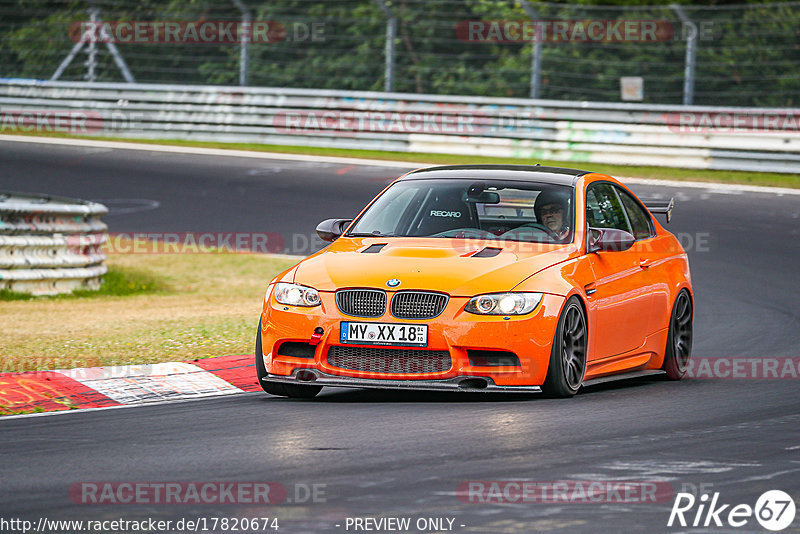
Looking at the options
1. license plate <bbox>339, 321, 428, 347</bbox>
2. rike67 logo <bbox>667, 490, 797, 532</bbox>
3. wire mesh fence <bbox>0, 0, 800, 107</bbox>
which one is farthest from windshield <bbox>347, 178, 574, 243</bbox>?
wire mesh fence <bbox>0, 0, 800, 107</bbox>

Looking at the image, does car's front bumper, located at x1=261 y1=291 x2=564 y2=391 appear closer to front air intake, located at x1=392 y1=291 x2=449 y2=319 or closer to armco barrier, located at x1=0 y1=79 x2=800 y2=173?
front air intake, located at x1=392 y1=291 x2=449 y2=319

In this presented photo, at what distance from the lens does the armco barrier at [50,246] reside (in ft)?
48.0

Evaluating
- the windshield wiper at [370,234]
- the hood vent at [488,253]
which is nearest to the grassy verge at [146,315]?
the windshield wiper at [370,234]

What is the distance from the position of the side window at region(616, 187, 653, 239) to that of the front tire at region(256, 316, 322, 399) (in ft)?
9.00

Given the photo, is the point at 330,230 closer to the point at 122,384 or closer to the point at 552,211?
the point at 552,211

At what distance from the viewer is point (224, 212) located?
20.7 m

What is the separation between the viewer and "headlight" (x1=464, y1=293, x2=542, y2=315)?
27.3 ft

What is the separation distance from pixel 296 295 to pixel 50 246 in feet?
23.0

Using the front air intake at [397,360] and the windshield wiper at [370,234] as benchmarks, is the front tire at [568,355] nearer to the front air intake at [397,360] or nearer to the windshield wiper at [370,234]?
the front air intake at [397,360]

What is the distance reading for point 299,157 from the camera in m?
26.8

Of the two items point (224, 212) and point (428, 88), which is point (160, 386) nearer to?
point (224, 212)

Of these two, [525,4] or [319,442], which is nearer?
[319,442]

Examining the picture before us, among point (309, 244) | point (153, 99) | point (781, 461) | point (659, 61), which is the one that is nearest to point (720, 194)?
point (659, 61)

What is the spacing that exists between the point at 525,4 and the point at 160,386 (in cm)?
1752
